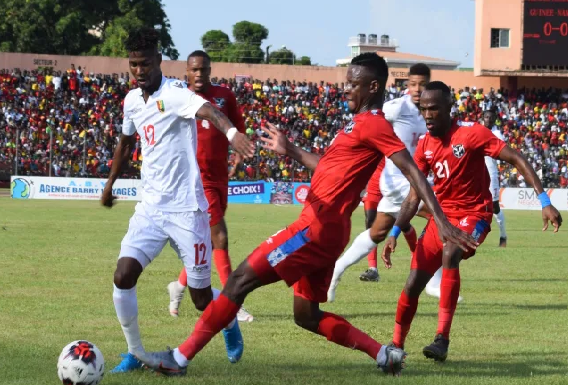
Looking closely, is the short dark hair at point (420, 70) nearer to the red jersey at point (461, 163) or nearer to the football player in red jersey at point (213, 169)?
the football player in red jersey at point (213, 169)

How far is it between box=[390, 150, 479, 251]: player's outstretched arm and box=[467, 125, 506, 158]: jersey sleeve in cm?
170

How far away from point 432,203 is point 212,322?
1.72m

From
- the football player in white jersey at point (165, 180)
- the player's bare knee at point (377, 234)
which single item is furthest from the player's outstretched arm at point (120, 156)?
the player's bare knee at point (377, 234)

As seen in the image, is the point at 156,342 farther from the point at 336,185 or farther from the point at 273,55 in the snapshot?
the point at 273,55

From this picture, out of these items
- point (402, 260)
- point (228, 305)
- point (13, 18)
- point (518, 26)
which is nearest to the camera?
point (228, 305)

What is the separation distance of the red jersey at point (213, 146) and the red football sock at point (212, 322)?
341cm

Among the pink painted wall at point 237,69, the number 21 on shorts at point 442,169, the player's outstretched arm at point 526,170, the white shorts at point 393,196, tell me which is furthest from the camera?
the pink painted wall at point 237,69

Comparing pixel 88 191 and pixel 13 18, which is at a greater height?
pixel 13 18

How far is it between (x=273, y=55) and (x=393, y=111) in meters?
99.9

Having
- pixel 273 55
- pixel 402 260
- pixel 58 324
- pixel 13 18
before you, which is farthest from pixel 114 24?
pixel 58 324

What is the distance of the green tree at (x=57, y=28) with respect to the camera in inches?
2726

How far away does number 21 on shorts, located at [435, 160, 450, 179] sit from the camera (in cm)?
784

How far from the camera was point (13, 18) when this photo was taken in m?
69.2

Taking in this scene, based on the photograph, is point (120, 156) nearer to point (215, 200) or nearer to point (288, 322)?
point (215, 200)
